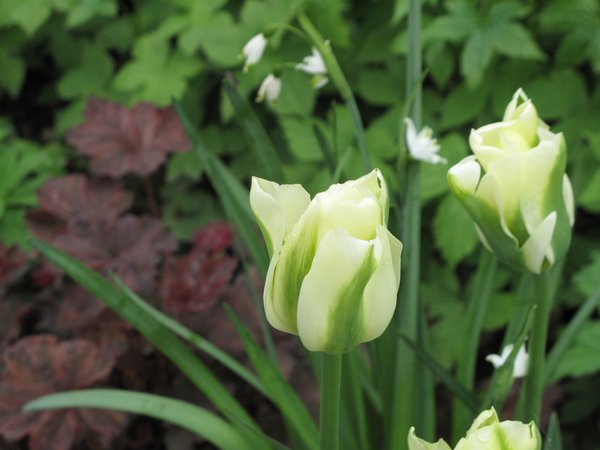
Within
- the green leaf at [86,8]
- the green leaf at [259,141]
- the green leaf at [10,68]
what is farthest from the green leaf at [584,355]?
the green leaf at [10,68]

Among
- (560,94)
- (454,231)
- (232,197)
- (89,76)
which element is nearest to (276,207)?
(232,197)

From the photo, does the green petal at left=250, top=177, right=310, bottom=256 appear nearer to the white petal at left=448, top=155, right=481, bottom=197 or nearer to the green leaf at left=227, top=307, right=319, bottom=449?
the white petal at left=448, top=155, right=481, bottom=197

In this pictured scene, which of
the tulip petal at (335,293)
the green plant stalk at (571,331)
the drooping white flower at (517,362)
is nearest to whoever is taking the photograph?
the tulip petal at (335,293)

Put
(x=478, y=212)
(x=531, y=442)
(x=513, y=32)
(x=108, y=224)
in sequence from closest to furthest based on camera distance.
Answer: (x=531, y=442), (x=478, y=212), (x=108, y=224), (x=513, y=32)

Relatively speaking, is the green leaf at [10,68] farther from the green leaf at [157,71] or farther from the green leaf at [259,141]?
the green leaf at [259,141]

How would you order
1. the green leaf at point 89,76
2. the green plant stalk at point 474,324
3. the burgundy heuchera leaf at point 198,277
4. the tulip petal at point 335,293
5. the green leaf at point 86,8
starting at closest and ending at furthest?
the tulip petal at point 335,293, the green plant stalk at point 474,324, the burgundy heuchera leaf at point 198,277, the green leaf at point 86,8, the green leaf at point 89,76

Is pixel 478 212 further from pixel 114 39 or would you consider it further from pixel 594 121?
pixel 114 39

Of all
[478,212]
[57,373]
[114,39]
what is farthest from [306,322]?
[114,39]
